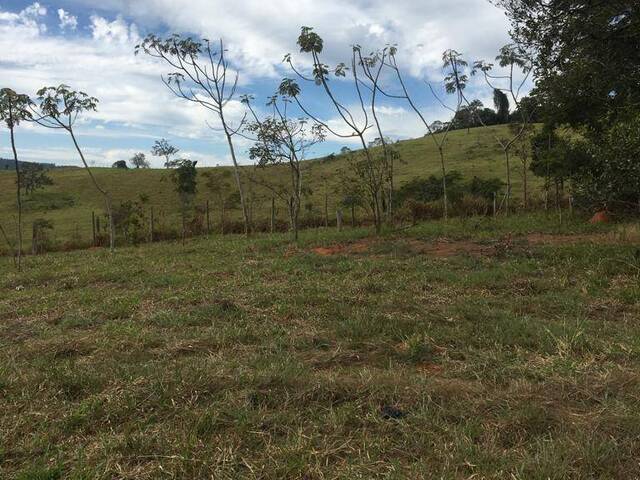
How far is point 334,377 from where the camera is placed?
14.8 ft

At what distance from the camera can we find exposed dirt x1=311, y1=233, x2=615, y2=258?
11.7 meters

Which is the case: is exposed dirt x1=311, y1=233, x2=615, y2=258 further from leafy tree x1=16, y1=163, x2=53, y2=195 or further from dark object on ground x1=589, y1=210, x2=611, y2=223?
leafy tree x1=16, y1=163, x2=53, y2=195

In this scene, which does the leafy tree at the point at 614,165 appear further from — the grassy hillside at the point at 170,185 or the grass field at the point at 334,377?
the grassy hillside at the point at 170,185

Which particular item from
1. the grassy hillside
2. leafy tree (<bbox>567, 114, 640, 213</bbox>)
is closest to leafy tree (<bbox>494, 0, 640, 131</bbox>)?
leafy tree (<bbox>567, 114, 640, 213</bbox>)

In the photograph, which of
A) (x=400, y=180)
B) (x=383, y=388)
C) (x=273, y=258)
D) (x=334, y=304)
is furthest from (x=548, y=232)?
(x=400, y=180)

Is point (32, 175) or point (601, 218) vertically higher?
point (32, 175)

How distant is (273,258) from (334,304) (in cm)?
540

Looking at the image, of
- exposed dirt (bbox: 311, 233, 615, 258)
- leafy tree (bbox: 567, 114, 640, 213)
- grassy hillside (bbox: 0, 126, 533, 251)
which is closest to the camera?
leafy tree (bbox: 567, 114, 640, 213)

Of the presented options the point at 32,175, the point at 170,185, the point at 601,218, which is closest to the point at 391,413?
the point at 601,218

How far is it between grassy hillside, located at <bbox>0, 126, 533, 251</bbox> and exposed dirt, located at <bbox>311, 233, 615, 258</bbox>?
14350 mm

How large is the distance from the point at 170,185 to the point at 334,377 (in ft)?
151

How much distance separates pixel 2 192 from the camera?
46406mm

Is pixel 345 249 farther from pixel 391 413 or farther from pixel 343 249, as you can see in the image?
pixel 391 413

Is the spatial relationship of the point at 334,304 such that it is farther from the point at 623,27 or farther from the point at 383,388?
the point at 623,27
